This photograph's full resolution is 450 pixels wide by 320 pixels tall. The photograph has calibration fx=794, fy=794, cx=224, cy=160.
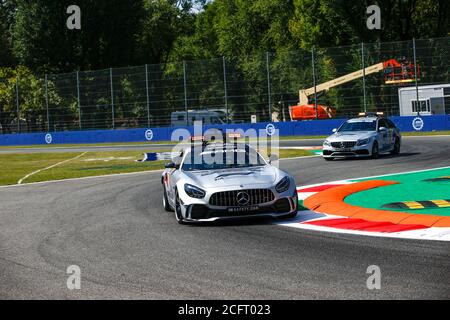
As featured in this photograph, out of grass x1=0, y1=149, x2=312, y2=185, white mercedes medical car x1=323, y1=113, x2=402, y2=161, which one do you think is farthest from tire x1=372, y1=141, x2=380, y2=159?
grass x1=0, y1=149, x2=312, y2=185

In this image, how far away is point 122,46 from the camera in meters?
71.9

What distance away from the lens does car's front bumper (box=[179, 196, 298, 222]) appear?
1182 centimetres

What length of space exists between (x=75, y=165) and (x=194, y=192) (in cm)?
1803

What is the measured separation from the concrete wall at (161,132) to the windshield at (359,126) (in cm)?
1356

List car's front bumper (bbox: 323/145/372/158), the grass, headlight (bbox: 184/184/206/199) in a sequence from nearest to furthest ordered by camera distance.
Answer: headlight (bbox: 184/184/206/199) → car's front bumper (bbox: 323/145/372/158) → the grass

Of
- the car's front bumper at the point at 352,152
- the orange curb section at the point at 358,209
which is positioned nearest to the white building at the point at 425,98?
the car's front bumper at the point at 352,152

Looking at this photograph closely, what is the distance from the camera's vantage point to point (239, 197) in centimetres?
1178

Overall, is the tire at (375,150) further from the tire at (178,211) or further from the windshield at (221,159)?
the tire at (178,211)

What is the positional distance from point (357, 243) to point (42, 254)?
3.92 meters

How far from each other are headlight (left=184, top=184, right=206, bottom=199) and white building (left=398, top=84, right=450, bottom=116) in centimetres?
2945

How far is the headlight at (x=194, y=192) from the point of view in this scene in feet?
39.1

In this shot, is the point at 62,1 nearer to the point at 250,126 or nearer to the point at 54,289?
the point at 250,126

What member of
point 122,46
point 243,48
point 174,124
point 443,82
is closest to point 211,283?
point 443,82

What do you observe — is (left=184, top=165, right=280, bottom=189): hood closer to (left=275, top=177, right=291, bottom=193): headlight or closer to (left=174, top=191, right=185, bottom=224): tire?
(left=275, top=177, right=291, bottom=193): headlight
